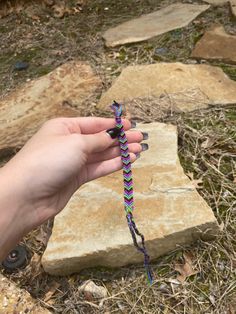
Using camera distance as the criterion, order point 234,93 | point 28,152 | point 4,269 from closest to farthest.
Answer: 1. point 28,152
2. point 4,269
3. point 234,93

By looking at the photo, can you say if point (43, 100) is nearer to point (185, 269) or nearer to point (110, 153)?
point (110, 153)

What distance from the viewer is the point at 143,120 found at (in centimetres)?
324

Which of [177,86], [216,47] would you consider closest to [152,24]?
[216,47]

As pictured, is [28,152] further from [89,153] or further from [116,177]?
[116,177]

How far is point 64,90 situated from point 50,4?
1855mm

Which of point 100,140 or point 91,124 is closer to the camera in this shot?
point 100,140

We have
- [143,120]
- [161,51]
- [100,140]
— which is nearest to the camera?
[100,140]

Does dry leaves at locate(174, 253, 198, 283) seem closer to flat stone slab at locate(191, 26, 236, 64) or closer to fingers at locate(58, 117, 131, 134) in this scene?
fingers at locate(58, 117, 131, 134)

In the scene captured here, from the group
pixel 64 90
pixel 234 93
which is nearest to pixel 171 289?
pixel 234 93

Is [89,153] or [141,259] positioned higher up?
[89,153]

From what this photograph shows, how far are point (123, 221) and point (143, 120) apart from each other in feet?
3.61

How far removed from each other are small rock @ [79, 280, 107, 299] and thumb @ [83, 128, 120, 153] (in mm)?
726

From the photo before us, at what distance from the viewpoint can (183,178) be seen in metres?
2.57

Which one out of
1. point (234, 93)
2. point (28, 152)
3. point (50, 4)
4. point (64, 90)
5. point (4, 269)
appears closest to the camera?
point (28, 152)
